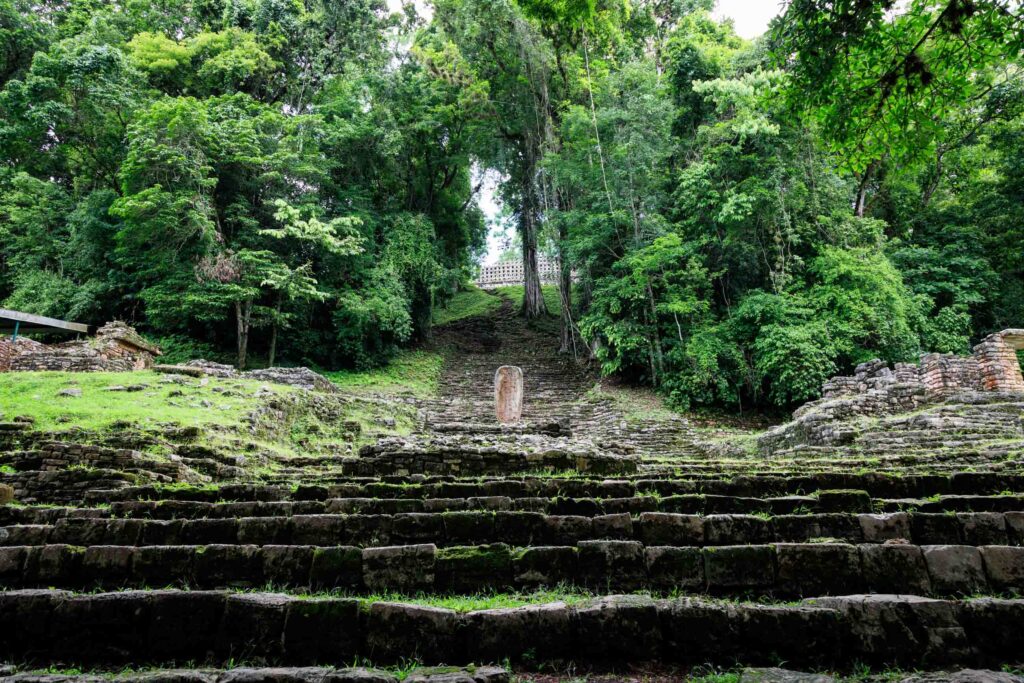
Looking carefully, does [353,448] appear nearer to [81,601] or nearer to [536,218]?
[81,601]

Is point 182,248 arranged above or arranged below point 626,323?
above

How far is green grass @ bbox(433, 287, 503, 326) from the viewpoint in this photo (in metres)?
26.4

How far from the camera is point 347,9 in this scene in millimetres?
20469

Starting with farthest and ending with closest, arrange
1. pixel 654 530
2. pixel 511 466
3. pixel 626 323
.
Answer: pixel 626 323
pixel 511 466
pixel 654 530

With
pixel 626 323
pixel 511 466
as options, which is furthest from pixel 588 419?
pixel 511 466

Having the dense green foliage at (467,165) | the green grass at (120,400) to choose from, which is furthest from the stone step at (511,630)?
the dense green foliage at (467,165)

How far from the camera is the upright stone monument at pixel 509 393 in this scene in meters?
9.98

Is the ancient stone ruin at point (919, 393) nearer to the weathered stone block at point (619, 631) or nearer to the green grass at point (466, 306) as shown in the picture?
the weathered stone block at point (619, 631)

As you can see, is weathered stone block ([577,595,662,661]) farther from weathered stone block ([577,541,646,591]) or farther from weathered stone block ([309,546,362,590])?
weathered stone block ([309,546,362,590])

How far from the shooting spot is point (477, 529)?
12.5 ft

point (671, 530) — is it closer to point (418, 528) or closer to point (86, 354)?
point (418, 528)

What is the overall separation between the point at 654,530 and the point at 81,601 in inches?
129

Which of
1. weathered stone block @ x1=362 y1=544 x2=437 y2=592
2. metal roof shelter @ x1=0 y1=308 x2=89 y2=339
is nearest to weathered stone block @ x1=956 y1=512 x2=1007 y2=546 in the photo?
weathered stone block @ x1=362 y1=544 x2=437 y2=592

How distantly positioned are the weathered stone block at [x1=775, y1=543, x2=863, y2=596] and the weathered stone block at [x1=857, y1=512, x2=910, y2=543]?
1.49 ft
